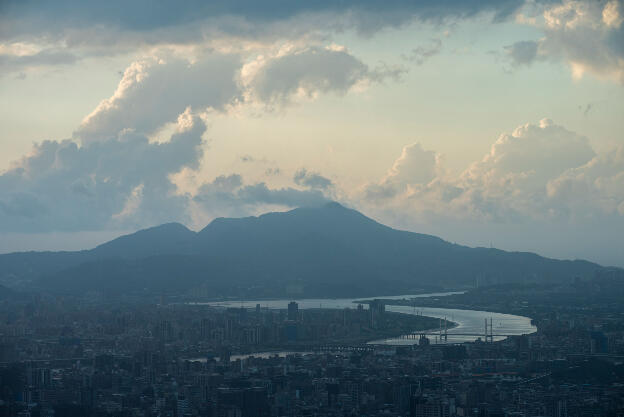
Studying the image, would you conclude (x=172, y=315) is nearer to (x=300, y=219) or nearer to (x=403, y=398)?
(x=403, y=398)

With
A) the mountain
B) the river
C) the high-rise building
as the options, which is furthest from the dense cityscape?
the mountain

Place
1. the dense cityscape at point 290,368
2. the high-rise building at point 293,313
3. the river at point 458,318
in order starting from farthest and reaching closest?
the high-rise building at point 293,313 < the river at point 458,318 < the dense cityscape at point 290,368

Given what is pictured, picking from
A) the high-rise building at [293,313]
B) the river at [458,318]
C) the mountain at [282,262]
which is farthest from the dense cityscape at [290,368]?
the mountain at [282,262]

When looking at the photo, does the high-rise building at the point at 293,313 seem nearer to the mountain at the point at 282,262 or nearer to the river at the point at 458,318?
the river at the point at 458,318

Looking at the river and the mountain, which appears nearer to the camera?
the river

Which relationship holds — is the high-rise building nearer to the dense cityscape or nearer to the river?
the dense cityscape

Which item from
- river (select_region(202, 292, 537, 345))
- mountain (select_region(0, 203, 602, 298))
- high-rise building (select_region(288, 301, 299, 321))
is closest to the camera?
river (select_region(202, 292, 537, 345))

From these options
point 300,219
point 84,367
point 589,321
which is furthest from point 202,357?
point 300,219

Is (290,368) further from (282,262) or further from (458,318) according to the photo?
(282,262)

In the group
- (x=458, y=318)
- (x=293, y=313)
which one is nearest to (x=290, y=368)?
(x=293, y=313)
